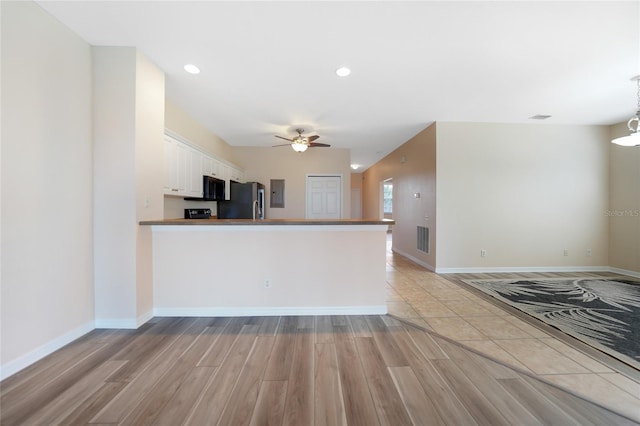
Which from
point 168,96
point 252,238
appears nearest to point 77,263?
point 252,238

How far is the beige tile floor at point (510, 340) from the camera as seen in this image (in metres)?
1.62

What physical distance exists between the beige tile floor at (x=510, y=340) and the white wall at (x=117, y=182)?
9.43ft

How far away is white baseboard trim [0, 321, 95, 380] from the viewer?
1691 mm

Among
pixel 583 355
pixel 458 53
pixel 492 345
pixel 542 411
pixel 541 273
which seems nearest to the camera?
pixel 542 411

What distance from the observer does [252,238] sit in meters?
2.71

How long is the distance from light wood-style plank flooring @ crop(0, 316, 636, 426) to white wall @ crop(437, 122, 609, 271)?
2.98 metres

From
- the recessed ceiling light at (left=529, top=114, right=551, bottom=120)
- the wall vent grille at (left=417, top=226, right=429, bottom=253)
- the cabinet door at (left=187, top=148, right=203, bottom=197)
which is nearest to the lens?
the cabinet door at (left=187, top=148, right=203, bottom=197)

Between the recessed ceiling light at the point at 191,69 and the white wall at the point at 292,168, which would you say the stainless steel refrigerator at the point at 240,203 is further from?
the recessed ceiling light at the point at 191,69

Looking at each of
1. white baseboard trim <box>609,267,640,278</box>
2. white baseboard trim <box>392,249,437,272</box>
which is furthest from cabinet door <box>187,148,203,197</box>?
white baseboard trim <box>609,267,640,278</box>

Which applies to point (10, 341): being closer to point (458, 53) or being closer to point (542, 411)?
point (542, 411)

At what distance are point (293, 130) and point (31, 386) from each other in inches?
179

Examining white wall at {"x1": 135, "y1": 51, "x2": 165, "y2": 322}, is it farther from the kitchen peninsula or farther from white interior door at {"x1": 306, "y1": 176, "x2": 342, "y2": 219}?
white interior door at {"x1": 306, "y1": 176, "x2": 342, "y2": 219}

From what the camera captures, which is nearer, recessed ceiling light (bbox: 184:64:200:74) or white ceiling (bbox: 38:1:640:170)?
white ceiling (bbox: 38:1:640:170)

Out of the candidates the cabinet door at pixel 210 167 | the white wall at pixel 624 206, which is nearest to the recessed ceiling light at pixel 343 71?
the cabinet door at pixel 210 167
